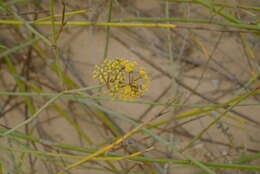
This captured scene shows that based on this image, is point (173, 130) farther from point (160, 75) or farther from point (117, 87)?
point (117, 87)

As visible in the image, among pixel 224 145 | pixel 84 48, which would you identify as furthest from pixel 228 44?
pixel 84 48

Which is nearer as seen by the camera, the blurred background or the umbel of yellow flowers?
the umbel of yellow flowers

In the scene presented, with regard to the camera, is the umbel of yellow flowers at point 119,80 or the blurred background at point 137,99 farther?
the blurred background at point 137,99

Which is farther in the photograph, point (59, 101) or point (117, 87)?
point (59, 101)

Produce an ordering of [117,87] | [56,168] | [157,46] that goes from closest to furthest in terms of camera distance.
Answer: [117,87]
[56,168]
[157,46]

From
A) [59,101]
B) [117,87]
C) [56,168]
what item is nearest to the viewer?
[117,87]

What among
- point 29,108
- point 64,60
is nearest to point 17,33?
point 64,60

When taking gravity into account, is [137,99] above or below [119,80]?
below

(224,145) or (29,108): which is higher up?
(29,108)

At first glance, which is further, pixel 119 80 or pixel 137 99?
pixel 137 99

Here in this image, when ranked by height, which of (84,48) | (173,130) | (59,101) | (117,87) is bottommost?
(173,130)

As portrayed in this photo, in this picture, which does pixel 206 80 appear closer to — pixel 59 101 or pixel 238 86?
pixel 238 86
